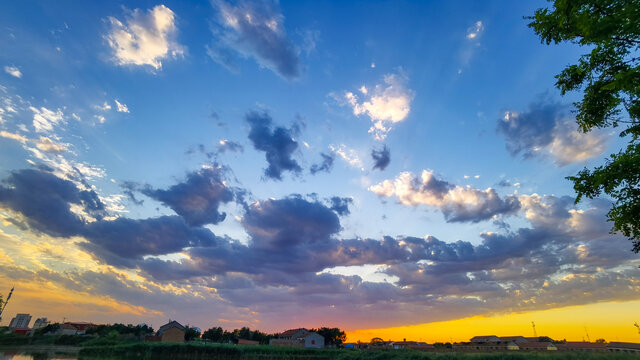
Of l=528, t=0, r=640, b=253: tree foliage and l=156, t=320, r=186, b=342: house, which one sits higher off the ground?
l=528, t=0, r=640, b=253: tree foliage

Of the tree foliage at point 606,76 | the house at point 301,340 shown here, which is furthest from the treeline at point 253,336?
the tree foliage at point 606,76

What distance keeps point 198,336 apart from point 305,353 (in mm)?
56599

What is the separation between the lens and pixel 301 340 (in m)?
78.7

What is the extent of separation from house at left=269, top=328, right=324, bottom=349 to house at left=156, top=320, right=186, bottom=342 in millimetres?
25373

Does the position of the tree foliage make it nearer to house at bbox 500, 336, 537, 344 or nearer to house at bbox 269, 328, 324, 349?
house at bbox 269, 328, 324, 349

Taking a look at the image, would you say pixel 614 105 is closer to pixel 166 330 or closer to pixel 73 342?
pixel 166 330

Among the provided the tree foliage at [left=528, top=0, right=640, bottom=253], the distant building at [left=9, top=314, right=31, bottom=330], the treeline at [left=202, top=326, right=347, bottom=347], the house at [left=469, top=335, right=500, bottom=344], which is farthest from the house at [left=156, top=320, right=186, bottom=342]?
the distant building at [left=9, top=314, right=31, bottom=330]

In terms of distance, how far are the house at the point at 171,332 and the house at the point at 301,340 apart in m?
25.4

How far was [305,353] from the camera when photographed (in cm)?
5047

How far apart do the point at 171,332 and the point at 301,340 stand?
32.7 metres

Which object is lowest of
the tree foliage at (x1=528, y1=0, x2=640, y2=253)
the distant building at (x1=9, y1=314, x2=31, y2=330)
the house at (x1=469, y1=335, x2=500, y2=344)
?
the distant building at (x1=9, y1=314, x2=31, y2=330)

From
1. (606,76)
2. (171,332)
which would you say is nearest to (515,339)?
(171,332)

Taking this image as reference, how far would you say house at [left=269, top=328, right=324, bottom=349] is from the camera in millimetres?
78562

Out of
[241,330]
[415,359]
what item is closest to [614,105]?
[415,359]
